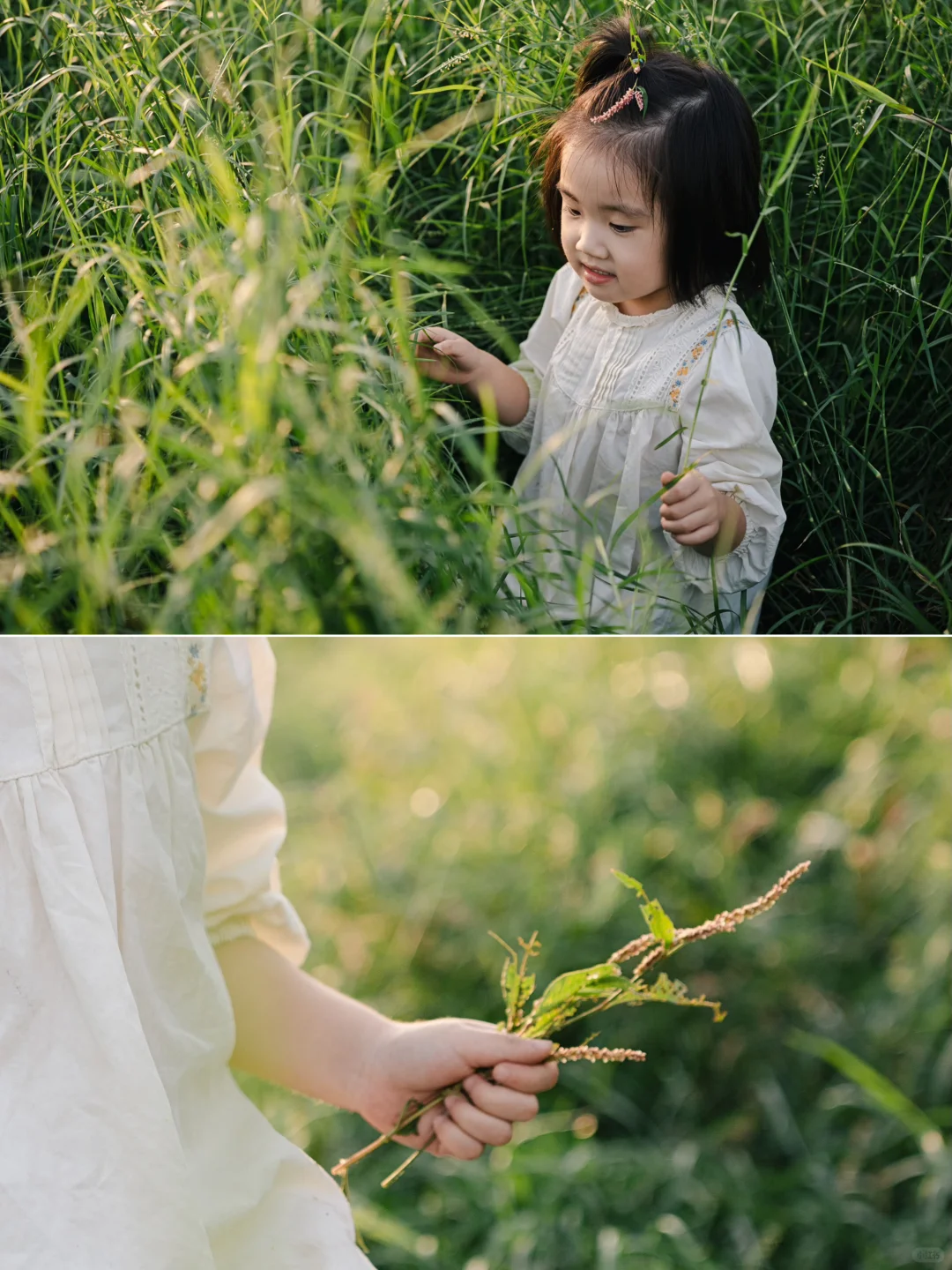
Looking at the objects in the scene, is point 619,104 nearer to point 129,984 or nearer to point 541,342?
point 541,342

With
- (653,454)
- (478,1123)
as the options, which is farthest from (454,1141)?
(653,454)

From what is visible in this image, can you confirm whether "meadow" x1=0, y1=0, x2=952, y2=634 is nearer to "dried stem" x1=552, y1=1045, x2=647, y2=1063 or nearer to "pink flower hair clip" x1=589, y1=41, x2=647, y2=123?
"pink flower hair clip" x1=589, y1=41, x2=647, y2=123

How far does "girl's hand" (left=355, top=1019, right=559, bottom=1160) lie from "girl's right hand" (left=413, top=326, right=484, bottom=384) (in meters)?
0.33

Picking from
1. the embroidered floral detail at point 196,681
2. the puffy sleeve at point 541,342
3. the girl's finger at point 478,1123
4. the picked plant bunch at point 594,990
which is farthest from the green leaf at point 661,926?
the puffy sleeve at point 541,342

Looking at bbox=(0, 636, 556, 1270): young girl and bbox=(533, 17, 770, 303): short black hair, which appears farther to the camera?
bbox=(533, 17, 770, 303): short black hair

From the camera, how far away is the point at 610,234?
663 millimetres

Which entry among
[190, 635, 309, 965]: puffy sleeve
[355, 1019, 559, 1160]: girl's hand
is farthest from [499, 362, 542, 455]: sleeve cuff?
[355, 1019, 559, 1160]: girl's hand

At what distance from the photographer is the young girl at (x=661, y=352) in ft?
2.08

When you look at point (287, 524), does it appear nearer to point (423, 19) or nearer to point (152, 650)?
point (152, 650)

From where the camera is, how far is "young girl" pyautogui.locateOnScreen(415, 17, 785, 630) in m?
0.63

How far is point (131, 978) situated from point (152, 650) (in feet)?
0.42

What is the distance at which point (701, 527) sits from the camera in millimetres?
630

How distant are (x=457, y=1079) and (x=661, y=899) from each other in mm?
516

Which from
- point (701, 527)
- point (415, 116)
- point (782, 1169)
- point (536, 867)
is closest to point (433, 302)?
point (415, 116)
